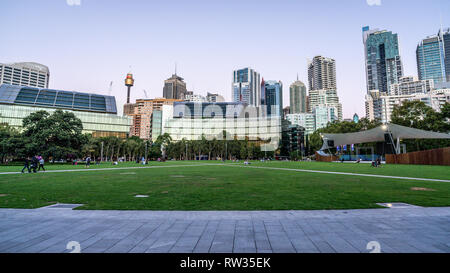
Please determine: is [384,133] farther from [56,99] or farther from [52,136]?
[56,99]

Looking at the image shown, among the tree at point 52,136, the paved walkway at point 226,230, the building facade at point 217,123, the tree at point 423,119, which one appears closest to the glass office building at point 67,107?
the building facade at point 217,123

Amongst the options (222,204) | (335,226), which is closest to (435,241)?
(335,226)

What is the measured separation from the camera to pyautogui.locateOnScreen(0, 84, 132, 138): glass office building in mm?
105062

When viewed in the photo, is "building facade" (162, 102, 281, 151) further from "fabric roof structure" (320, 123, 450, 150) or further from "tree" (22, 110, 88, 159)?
"tree" (22, 110, 88, 159)

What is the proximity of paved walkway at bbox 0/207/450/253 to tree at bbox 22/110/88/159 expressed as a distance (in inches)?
1861

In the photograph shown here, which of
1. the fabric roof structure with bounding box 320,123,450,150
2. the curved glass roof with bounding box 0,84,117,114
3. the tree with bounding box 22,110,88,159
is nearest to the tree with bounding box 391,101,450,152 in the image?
the fabric roof structure with bounding box 320,123,450,150

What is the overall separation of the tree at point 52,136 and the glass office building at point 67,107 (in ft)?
220

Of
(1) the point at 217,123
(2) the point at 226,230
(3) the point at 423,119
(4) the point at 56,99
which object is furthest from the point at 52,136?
(1) the point at 217,123

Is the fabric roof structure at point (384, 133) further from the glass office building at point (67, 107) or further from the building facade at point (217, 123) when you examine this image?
the glass office building at point (67, 107)

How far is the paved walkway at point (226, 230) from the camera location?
3502mm

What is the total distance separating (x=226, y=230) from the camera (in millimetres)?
4352
